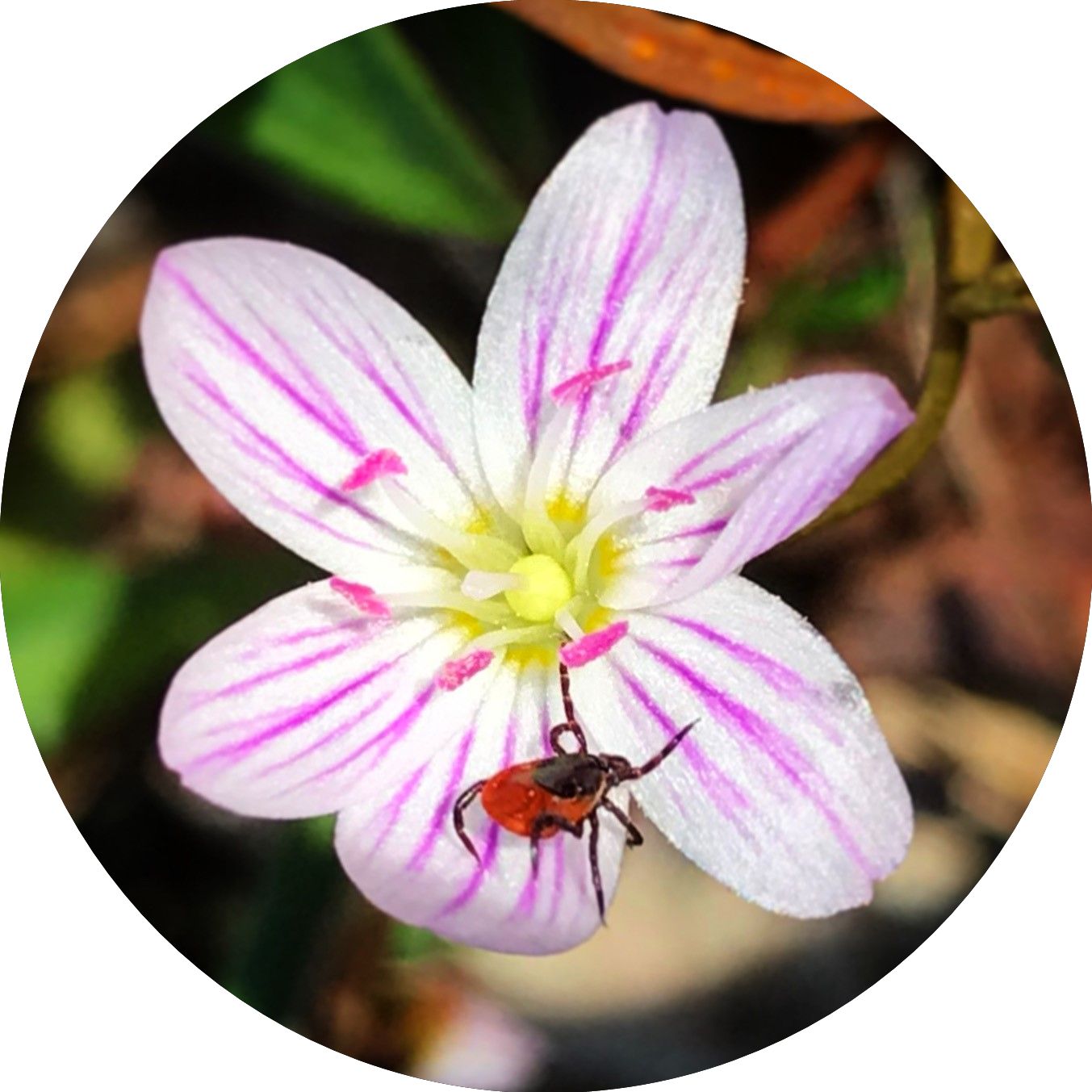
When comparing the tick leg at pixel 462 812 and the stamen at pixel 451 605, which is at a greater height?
the stamen at pixel 451 605

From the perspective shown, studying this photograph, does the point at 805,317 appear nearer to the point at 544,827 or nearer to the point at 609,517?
the point at 609,517

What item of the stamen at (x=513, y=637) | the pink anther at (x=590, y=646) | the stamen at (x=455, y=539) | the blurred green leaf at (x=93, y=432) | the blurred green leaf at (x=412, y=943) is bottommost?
the blurred green leaf at (x=412, y=943)

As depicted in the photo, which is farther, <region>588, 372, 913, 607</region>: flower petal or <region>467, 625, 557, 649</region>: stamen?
<region>467, 625, 557, 649</region>: stamen

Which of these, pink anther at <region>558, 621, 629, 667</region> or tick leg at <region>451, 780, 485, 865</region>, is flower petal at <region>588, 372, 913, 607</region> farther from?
tick leg at <region>451, 780, 485, 865</region>

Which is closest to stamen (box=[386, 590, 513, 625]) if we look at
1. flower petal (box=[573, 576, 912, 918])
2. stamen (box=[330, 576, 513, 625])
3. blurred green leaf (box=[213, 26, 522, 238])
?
stamen (box=[330, 576, 513, 625])

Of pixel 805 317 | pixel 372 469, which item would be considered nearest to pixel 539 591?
pixel 372 469

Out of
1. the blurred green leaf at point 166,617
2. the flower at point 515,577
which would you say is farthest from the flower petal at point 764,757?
the blurred green leaf at point 166,617

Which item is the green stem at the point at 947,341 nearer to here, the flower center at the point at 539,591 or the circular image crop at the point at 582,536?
the circular image crop at the point at 582,536
